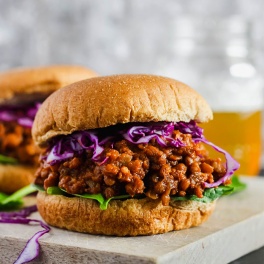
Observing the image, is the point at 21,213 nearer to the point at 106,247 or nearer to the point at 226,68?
the point at 106,247

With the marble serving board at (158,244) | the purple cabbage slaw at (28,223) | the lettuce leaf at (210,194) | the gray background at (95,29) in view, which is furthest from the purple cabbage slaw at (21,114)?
the gray background at (95,29)

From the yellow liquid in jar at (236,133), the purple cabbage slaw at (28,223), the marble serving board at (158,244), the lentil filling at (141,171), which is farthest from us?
the yellow liquid in jar at (236,133)

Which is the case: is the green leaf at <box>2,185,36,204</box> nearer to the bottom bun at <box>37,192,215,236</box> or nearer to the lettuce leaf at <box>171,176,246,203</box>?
the bottom bun at <box>37,192,215,236</box>

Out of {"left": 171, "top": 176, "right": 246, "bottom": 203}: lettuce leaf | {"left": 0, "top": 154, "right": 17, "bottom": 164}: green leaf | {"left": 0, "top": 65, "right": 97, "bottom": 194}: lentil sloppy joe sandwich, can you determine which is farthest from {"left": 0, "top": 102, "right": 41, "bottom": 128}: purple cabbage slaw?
{"left": 171, "top": 176, "right": 246, "bottom": 203}: lettuce leaf

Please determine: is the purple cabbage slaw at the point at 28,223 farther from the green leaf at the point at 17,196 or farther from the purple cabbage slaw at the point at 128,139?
the purple cabbage slaw at the point at 128,139

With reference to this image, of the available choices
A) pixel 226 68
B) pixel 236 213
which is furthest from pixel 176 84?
pixel 226 68

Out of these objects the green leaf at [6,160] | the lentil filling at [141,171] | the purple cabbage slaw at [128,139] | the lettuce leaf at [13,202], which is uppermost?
the purple cabbage slaw at [128,139]
